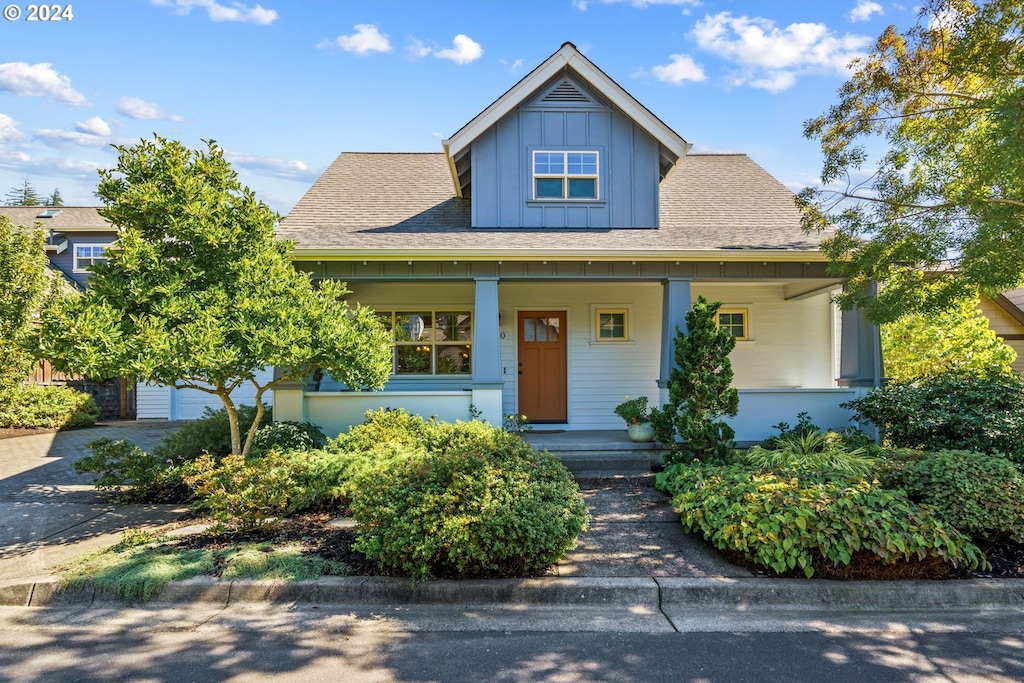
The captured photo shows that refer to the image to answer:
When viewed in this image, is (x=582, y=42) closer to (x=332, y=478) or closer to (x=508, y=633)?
(x=332, y=478)

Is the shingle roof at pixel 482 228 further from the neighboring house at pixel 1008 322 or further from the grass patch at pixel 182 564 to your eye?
Result: the neighboring house at pixel 1008 322

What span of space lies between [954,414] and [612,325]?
18.3 ft

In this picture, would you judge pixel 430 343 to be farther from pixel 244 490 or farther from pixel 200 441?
pixel 244 490

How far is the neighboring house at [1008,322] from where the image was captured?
52.7 feet

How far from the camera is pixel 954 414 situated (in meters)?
7.28

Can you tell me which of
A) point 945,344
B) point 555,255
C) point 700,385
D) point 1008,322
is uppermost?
point 555,255

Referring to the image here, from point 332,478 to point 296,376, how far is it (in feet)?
4.17

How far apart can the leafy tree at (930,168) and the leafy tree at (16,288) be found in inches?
586

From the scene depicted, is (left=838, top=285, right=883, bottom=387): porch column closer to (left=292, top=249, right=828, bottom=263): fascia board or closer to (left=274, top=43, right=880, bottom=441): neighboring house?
(left=274, top=43, right=880, bottom=441): neighboring house

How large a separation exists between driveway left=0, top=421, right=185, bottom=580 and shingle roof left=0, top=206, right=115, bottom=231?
12.7m

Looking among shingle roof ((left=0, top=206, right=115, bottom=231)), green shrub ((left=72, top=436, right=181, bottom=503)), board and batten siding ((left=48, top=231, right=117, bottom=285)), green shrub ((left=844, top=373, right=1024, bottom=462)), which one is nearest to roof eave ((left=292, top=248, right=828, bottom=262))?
green shrub ((left=844, top=373, right=1024, bottom=462))

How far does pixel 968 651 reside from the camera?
3775 mm

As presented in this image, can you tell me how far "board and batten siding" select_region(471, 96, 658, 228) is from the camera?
1042 centimetres

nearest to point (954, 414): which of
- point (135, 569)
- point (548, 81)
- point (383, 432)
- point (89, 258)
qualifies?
point (383, 432)
